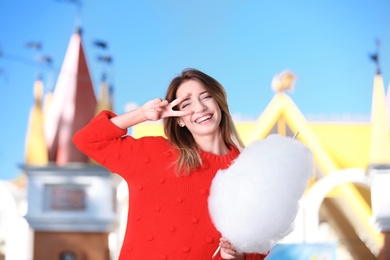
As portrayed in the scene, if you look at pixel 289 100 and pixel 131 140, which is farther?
pixel 289 100

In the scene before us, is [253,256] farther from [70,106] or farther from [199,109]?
[70,106]

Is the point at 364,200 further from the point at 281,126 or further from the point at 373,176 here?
the point at 281,126

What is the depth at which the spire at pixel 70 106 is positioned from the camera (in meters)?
6.01

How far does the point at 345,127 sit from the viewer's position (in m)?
6.16

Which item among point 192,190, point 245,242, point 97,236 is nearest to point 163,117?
point 192,190

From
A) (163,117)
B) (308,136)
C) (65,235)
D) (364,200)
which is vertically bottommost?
(65,235)

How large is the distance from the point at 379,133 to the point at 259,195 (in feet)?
14.2

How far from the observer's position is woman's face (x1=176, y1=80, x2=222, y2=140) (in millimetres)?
1656

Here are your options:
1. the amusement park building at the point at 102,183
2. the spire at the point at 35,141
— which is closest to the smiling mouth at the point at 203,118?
the amusement park building at the point at 102,183

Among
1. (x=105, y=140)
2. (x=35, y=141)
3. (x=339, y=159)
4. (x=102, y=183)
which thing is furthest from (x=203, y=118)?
(x=339, y=159)

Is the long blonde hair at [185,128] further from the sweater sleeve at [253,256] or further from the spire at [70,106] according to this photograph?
the spire at [70,106]

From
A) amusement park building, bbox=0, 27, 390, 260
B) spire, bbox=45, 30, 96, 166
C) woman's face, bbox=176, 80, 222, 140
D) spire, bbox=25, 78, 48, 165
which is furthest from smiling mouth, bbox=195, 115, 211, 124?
spire, bbox=25, 78, 48, 165

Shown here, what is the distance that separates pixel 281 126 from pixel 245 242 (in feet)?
15.2

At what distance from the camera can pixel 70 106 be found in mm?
6090
